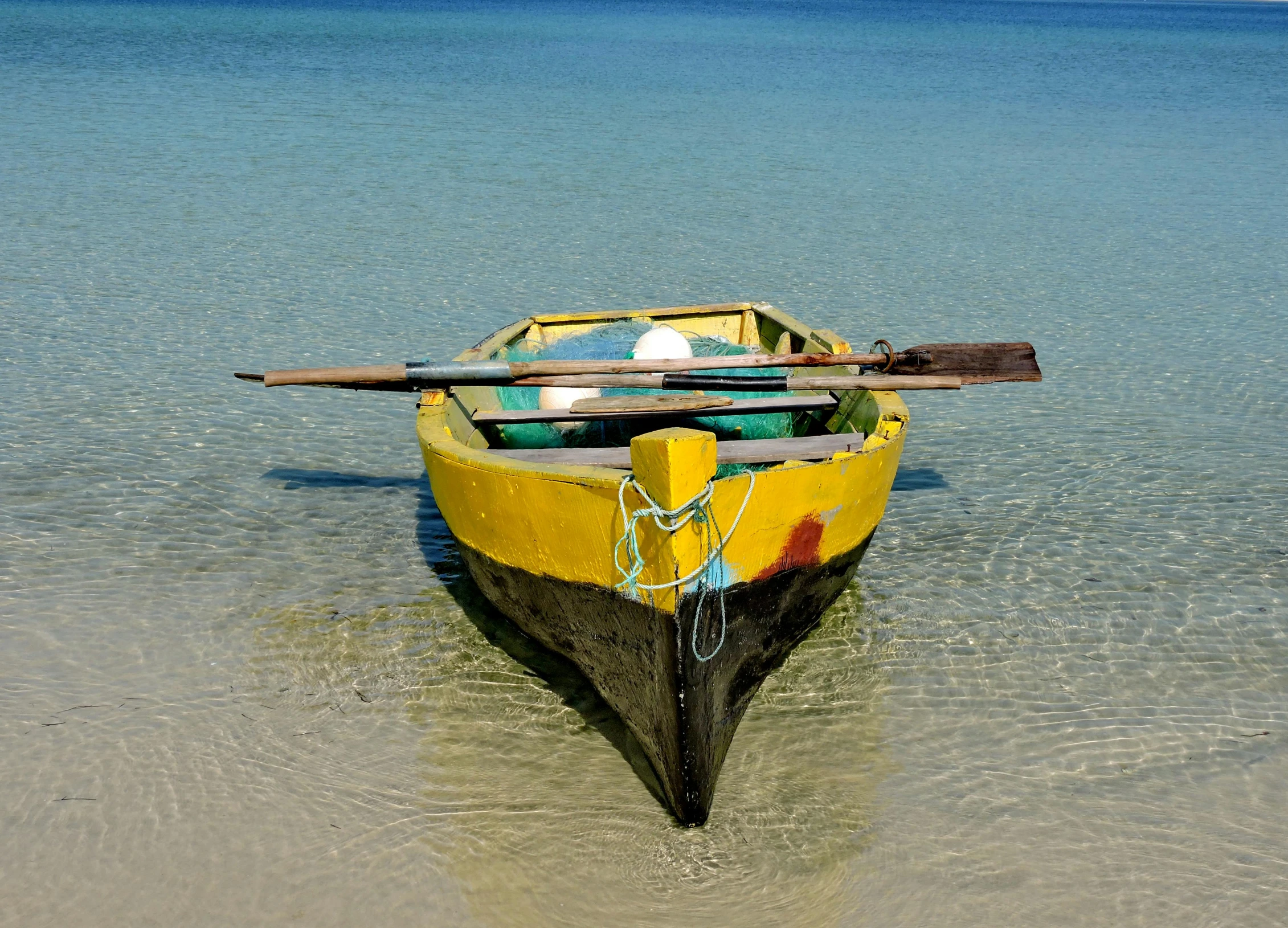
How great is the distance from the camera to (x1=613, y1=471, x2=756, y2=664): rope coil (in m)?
4.12

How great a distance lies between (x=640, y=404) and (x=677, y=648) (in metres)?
1.31

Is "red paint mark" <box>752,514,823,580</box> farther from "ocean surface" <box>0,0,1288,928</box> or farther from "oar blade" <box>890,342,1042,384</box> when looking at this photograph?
"oar blade" <box>890,342,1042,384</box>

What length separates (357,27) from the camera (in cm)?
4762

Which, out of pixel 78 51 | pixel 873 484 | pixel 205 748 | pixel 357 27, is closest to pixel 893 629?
pixel 873 484

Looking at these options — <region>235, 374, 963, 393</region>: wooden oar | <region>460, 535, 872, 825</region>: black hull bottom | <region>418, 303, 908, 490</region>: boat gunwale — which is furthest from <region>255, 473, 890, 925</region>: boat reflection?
<region>235, 374, 963, 393</region>: wooden oar

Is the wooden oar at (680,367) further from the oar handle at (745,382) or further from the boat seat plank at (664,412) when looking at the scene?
the boat seat plank at (664,412)

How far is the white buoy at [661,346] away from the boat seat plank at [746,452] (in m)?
1.21

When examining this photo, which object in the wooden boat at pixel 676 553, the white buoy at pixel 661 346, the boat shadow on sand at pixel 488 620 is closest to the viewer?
the wooden boat at pixel 676 553

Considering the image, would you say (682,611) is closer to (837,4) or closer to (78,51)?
(78,51)

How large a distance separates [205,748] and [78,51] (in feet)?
107

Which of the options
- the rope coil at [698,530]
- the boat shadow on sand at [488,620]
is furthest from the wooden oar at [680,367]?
the rope coil at [698,530]

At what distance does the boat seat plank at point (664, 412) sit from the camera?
5203mm

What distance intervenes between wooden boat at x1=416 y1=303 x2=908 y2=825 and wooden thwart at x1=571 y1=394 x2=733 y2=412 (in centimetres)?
22

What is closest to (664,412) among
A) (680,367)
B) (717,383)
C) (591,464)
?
(591,464)
